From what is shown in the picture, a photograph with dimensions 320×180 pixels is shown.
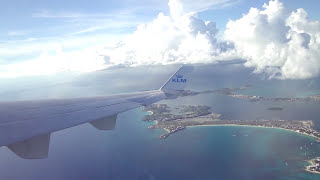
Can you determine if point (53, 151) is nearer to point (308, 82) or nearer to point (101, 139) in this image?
point (101, 139)

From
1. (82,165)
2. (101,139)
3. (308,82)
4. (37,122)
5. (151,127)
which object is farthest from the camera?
(308,82)

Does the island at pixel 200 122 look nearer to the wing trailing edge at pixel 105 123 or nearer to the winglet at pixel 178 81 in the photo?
the winglet at pixel 178 81

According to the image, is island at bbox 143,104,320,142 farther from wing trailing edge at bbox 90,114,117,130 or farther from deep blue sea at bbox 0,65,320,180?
wing trailing edge at bbox 90,114,117,130

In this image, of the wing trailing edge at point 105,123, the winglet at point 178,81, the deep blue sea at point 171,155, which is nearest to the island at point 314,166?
the deep blue sea at point 171,155

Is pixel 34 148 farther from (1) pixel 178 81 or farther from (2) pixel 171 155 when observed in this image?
(2) pixel 171 155

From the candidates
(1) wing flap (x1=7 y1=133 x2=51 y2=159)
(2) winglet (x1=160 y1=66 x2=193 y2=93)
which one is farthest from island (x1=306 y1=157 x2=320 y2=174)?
(1) wing flap (x1=7 y1=133 x2=51 y2=159)

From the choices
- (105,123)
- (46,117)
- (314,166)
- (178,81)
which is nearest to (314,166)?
(314,166)

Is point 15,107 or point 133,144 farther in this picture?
point 133,144

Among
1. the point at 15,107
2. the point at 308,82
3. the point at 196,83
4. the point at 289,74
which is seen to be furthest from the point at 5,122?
the point at 289,74
